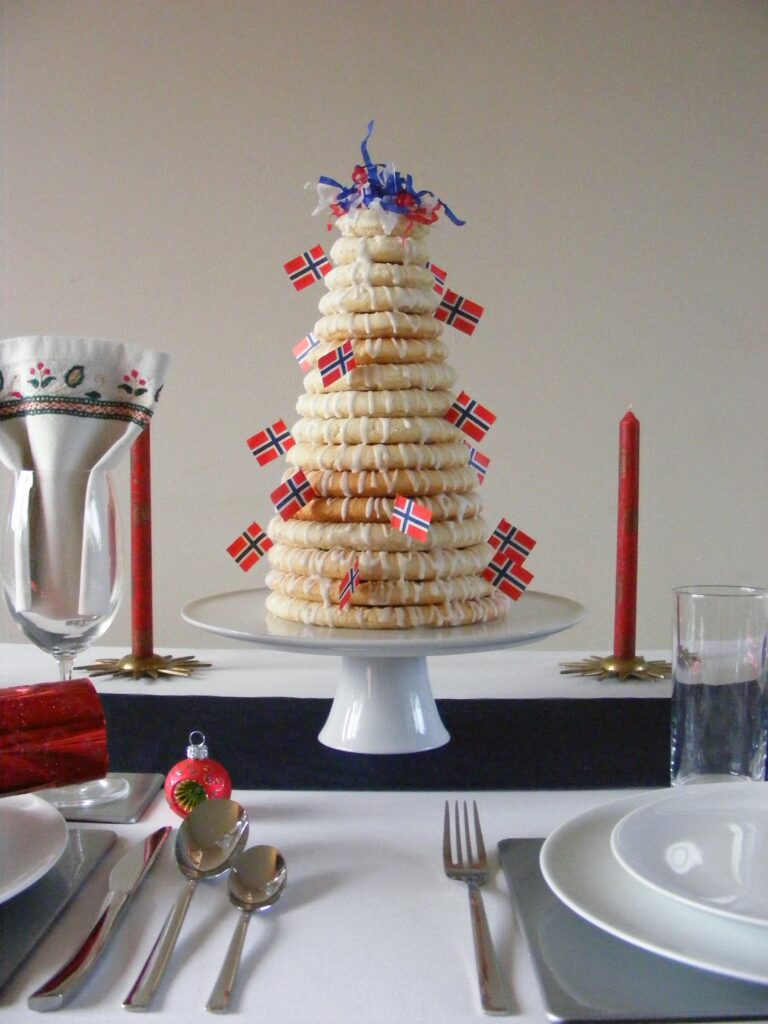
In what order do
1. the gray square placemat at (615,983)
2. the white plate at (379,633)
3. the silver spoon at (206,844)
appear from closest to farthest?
1. the gray square placemat at (615,983)
2. the silver spoon at (206,844)
3. the white plate at (379,633)

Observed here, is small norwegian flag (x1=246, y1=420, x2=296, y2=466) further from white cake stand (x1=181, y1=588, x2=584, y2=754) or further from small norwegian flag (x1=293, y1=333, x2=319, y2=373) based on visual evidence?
white cake stand (x1=181, y1=588, x2=584, y2=754)

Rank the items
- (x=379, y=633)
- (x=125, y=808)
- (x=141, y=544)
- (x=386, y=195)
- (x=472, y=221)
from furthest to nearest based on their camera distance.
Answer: (x=472, y=221) < (x=141, y=544) < (x=386, y=195) < (x=379, y=633) < (x=125, y=808)

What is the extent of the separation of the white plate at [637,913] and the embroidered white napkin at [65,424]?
0.44 meters

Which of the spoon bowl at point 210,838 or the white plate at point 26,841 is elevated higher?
the white plate at point 26,841

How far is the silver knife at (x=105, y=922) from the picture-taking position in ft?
1.48

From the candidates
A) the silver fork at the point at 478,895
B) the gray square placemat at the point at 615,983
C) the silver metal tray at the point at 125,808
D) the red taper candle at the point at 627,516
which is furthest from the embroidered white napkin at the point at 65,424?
the red taper candle at the point at 627,516

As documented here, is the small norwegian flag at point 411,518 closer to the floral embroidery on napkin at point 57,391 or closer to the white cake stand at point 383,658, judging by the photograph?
the white cake stand at point 383,658

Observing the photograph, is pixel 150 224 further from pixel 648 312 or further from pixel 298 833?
pixel 298 833

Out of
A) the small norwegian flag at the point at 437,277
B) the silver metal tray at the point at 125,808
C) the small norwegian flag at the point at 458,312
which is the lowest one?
the silver metal tray at the point at 125,808

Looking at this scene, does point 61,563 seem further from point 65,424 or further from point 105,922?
point 105,922

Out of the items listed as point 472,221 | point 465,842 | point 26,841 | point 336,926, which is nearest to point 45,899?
point 26,841

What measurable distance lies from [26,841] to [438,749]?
0.42 meters

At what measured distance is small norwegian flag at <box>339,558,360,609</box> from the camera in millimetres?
915

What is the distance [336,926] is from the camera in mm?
544
